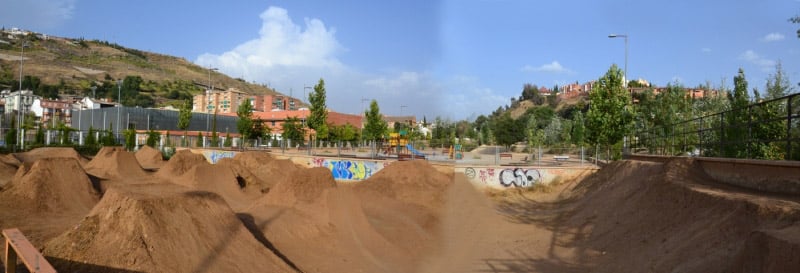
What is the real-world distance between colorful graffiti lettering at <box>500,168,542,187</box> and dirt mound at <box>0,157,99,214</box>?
21.5m

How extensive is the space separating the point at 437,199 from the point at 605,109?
51.8ft

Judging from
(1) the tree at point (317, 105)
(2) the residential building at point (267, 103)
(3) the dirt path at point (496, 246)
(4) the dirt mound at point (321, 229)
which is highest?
(2) the residential building at point (267, 103)

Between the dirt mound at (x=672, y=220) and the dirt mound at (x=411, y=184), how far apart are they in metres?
6.68

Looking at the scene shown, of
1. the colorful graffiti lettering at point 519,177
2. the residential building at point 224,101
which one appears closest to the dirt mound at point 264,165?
Result: the colorful graffiti lettering at point 519,177

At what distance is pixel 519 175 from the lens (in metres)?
31.8

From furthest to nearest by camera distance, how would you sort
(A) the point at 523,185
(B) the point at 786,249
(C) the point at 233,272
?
(A) the point at 523,185 → (C) the point at 233,272 → (B) the point at 786,249

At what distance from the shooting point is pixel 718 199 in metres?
11.6

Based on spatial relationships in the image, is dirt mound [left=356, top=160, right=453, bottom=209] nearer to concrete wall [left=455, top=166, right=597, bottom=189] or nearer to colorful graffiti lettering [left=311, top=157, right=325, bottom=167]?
concrete wall [left=455, top=166, right=597, bottom=189]

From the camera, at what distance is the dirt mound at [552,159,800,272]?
9460 mm

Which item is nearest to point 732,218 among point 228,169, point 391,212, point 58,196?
point 391,212

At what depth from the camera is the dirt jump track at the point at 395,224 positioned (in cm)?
896

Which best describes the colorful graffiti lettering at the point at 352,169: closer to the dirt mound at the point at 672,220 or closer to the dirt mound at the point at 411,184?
the dirt mound at the point at 411,184

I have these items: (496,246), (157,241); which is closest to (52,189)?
(157,241)

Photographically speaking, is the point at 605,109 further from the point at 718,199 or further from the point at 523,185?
the point at 718,199
